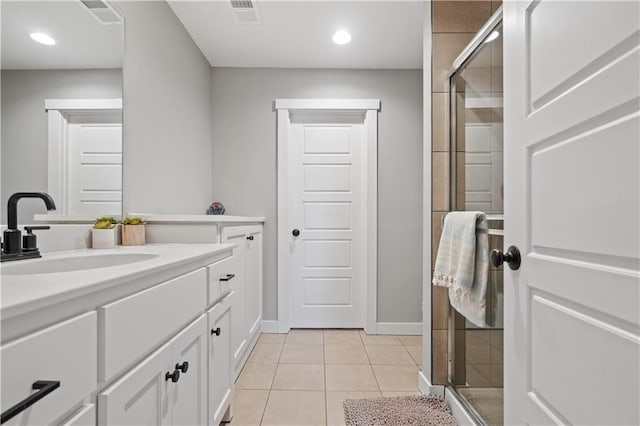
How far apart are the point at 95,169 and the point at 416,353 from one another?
239cm

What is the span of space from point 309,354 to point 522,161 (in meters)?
2.05

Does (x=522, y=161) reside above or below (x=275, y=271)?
above

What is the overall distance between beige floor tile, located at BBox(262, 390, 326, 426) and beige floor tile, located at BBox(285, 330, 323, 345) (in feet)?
2.68

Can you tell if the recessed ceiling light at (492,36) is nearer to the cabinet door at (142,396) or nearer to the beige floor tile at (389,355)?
the cabinet door at (142,396)

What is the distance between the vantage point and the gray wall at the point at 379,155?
9.84ft

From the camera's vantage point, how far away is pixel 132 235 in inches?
60.0

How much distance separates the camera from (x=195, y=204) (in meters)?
2.63

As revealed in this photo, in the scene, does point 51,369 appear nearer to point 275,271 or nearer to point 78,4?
point 78,4

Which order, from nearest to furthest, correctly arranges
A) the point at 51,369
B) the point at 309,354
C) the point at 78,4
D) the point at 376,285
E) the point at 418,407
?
the point at 51,369 < the point at 78,4 < the point at 418,407 < the point at 309,354 < the point at 376,285

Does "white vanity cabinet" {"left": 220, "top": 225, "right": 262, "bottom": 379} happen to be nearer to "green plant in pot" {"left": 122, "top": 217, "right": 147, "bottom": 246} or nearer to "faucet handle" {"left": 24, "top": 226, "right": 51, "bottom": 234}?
"green plant in pot" {"left": 122, "top": 217, "right": 147, "bottom": 246}

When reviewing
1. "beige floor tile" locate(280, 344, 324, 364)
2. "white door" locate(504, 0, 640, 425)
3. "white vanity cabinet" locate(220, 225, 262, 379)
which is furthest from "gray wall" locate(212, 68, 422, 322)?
"white door" locate(504, 0, 640, 425)

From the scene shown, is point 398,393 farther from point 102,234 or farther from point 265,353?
point 102,234

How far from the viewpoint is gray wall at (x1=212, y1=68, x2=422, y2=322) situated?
300 cm

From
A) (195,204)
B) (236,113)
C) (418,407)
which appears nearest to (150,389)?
(418,407)
